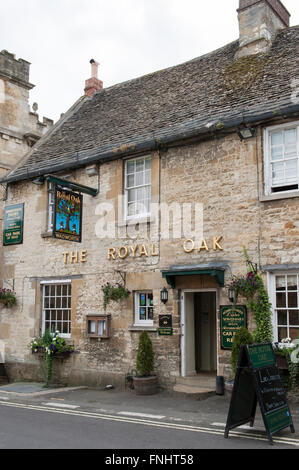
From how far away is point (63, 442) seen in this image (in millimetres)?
7027

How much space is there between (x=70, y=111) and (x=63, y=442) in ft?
45.8

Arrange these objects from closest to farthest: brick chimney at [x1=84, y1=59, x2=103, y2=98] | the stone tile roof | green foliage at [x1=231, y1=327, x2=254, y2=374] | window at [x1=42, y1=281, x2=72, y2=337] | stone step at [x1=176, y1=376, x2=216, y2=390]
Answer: green foliage at [x1=231, y1=327, x2=254, y2=374] → stone step at [x1=176, y1=376, x2=216, y2=390] → the stone tile roof → window at [x1=42, y1=281, x2=72, y2=337] → brick chimney at [x1=84, y1=59, x2=103, y2=98]

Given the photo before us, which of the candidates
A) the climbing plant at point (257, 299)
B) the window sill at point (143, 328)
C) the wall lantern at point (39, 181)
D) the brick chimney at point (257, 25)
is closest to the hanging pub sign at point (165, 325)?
the window sill at point (143, 328)

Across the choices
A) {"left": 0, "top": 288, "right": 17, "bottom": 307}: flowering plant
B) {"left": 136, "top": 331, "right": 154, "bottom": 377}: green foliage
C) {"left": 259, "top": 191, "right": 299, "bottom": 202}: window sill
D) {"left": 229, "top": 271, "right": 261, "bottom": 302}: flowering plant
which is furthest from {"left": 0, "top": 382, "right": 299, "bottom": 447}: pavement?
{"left": 259, "top": 191, "right": 299, "bottom": 202}: window sill

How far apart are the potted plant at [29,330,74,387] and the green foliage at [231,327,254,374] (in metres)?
5.43

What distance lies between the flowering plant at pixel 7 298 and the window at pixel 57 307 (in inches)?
45.8

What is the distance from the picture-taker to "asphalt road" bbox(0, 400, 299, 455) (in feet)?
22.5

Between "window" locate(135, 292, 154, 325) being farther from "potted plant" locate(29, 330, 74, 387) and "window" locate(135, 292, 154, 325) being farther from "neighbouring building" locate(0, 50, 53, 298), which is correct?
"neighbouring building" locate(0, 50, 53, 298)

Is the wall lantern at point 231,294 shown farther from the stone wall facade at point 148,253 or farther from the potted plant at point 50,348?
the potted plant at point 50,348

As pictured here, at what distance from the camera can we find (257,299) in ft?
35.6

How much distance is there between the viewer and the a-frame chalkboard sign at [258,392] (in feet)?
23.5
